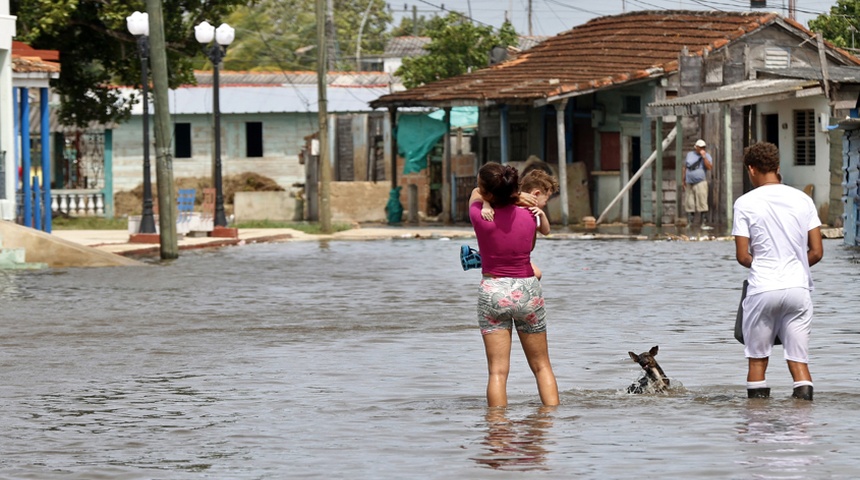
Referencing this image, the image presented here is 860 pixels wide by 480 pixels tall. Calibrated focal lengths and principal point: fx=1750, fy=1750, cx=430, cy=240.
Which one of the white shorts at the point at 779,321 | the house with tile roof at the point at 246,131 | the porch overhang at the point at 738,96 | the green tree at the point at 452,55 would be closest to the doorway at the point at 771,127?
the porch overhang at the point at 738,96

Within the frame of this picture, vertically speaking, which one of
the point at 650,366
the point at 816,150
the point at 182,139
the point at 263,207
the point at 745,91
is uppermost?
the point at 745,91

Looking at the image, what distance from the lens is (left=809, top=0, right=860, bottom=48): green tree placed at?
161ft

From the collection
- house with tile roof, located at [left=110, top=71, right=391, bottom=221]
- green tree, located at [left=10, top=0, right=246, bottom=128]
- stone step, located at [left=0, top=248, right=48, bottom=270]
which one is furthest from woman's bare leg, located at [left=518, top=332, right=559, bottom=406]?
house with tile roof, located at [left=110, top=71, right=391, bottom=221]

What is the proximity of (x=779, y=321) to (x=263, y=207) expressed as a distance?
1539 inches

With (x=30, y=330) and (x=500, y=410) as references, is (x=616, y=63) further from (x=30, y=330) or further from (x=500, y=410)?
(x=500, y=410)

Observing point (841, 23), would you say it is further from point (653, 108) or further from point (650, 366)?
point (650, 366)

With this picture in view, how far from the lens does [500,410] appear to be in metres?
10.4

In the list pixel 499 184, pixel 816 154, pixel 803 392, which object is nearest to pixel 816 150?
pixel 816 154

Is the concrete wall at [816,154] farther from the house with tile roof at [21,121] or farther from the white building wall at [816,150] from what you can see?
the house with tile roof at [21,121]

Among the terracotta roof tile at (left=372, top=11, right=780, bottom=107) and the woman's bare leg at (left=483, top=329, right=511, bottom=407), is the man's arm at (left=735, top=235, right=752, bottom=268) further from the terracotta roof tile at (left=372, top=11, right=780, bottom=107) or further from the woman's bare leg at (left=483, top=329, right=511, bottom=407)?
the terracotta roof tile at (left=372, top=11, right=780, bottom=107)

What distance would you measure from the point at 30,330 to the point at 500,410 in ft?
24.2

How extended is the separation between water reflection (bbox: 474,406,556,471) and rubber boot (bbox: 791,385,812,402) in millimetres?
1478

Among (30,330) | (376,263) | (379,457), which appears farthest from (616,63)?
(379,457)

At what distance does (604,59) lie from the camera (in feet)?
145
